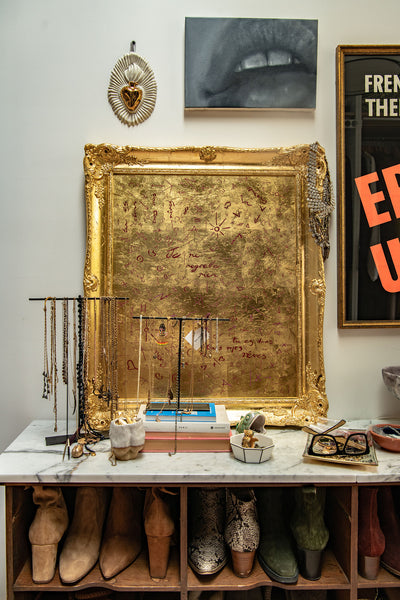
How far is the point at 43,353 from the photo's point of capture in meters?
1.81

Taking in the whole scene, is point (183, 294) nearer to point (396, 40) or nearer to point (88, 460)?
point (88, 460)

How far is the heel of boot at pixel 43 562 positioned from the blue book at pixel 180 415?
0.53 m

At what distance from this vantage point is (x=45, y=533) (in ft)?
4.61

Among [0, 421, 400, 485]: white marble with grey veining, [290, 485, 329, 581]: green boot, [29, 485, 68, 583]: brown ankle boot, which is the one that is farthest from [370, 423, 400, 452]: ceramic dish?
[29, 485, 68, 583]: brown ankle boot

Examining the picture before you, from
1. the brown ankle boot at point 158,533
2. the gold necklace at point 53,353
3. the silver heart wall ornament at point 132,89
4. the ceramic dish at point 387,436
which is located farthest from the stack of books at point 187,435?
the silver heart wall ornament at point 132,89

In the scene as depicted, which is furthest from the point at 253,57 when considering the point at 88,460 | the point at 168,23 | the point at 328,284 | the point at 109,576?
the point at 109,576

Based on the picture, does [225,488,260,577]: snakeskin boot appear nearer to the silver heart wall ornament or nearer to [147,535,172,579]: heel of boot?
[147,535,172,579]: heel of boot

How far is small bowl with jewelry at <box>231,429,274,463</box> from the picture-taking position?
1428 millimetres

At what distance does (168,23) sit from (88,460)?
1760mm

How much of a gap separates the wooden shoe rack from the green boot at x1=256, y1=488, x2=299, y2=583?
3cm

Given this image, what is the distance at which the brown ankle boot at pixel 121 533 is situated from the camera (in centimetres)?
142

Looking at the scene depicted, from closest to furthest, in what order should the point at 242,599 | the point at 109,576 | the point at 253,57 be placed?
the point at 109,576, the point at 242,599, the point at 253,57

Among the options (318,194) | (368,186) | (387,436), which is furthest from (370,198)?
(387,436)

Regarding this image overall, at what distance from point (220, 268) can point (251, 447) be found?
0.72m
